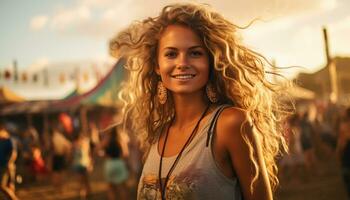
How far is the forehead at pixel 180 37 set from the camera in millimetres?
2016

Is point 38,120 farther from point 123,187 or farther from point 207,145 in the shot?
point 207,145

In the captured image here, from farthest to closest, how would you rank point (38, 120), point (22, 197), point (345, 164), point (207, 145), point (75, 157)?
point (38, 120)
point (22, 197)
point (75, 157)
point (345, 164)
point (207, 145)

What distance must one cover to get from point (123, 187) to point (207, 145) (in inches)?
260

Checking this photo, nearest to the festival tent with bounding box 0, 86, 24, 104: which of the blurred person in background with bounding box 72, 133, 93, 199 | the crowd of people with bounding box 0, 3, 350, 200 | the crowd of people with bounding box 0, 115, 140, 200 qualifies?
the crowd of people with bounding box 0, 115, 140, 200

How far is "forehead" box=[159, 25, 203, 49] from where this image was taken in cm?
202

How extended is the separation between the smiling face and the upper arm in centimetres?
28

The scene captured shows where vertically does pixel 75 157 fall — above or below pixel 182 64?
below

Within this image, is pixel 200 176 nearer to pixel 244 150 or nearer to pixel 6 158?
pixel 244 150

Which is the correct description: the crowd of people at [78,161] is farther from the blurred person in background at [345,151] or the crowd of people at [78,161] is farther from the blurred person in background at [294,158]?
the blurred person in background at [294,158]

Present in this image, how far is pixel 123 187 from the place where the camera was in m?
8.12

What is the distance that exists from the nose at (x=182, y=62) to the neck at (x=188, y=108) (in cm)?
17

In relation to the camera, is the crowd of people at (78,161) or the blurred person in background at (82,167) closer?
the crowd of people at (78,161)

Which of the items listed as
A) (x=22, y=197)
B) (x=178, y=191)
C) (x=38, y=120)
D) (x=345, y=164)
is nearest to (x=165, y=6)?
(x=178, y=191)

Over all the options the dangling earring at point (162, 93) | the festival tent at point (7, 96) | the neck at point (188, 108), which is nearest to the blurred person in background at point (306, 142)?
the dangling earring at point (162, 93)
